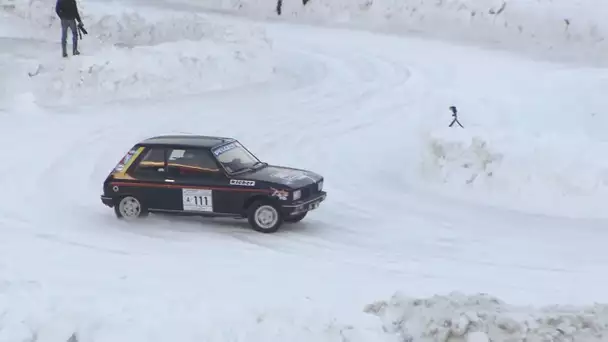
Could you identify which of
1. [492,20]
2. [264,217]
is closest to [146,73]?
[264,217]

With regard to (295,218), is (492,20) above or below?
above

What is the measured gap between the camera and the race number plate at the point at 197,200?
37.1 feet

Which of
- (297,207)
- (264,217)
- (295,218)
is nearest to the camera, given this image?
(297,207)

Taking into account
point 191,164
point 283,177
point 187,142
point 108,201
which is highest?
point 187,142

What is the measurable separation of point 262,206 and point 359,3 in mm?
21236

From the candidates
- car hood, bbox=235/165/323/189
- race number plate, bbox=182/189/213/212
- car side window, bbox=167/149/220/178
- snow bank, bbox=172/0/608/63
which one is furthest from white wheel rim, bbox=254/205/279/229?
snow bank, bbox=172/0/608/63

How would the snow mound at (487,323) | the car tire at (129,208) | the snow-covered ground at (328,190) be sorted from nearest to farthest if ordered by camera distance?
the snow mound at (487,323) < the snow-covered ground at (328,190) < the car tire at (129,208)

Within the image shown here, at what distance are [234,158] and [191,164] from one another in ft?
2.14

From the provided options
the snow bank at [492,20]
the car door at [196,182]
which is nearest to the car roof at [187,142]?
the car door at [196,182]

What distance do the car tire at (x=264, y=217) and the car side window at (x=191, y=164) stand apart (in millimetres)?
802

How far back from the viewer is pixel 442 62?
23.2 metres

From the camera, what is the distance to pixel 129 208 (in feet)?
38.6

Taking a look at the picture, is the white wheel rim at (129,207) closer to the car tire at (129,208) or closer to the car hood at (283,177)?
the car tire at (129,208)

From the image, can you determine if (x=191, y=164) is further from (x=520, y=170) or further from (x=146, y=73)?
(x=146, y=73)
